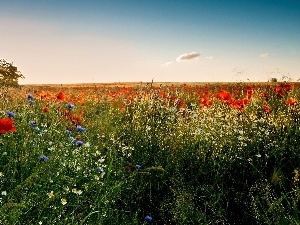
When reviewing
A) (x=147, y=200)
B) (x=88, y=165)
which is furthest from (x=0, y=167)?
(x=147, y=200)

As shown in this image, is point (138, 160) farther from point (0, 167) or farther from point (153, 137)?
point (0, 167)

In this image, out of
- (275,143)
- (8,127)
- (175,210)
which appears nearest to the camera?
(8,127)

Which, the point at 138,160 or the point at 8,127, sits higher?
the point at 8,127

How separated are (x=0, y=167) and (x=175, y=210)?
1.81 metres

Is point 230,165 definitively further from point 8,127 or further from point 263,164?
point 8,127

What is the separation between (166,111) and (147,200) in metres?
1.73

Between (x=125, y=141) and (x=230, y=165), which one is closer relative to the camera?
(x=230, y=165)

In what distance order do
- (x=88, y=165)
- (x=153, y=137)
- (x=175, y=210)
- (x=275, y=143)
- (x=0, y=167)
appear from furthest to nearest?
(x=153, y=137) < (x=275, y=143) < (x=88, y=165) < (x=175, y=210) < (x=0, y=167)

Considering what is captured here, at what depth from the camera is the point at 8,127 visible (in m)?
2.73

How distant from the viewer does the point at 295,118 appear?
545 cm

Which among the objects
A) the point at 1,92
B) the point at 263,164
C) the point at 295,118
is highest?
the point at 1,92

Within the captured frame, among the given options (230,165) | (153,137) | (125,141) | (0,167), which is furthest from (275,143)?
(0,167)

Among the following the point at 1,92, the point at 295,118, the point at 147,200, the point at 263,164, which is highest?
the point at 1,92

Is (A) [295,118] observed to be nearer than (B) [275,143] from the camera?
No
